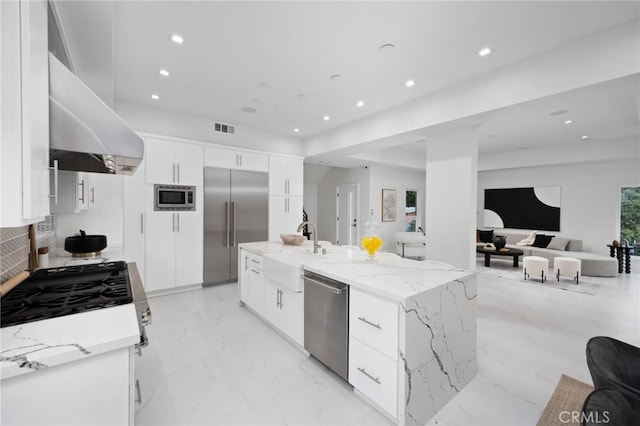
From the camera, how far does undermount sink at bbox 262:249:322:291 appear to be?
2.39 meters

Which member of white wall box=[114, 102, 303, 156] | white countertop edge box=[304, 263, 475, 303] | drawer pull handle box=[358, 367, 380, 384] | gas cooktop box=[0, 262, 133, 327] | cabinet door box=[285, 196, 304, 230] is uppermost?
white wall box=[114, 102, 303, 156]

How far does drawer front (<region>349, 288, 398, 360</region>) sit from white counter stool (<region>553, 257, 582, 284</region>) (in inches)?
210

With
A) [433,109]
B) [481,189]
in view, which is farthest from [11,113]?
[481,189]

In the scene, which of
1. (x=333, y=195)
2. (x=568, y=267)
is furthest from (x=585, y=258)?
(x=333, y=195)

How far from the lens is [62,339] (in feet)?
3.13

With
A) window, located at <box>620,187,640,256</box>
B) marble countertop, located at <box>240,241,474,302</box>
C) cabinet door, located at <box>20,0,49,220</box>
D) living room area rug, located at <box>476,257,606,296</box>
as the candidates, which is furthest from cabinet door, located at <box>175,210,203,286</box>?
window, located at <box>620,187,640,256</box>

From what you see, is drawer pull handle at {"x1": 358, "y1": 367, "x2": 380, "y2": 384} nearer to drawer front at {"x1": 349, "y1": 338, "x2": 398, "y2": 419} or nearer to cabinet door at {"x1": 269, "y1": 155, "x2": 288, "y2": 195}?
drawer front at {"x1": 349, "y1": 338, "x2": 398, "y2": 419}

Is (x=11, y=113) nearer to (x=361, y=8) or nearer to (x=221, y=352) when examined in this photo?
(x=361, y=8)

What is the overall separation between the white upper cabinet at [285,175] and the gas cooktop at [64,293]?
134 inches

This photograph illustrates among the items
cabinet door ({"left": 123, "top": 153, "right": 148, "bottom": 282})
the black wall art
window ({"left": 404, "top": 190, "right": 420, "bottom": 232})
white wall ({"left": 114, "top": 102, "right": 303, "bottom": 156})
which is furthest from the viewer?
window ({"left": 404, "top": 190, "right": 420, "bottom": 232})

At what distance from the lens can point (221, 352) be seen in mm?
2551

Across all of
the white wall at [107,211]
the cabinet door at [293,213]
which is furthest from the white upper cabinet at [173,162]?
the cabinet door at [293,213]

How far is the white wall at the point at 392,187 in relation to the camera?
754 cm

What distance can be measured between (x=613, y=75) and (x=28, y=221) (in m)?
3.87
